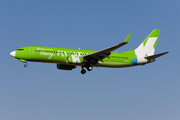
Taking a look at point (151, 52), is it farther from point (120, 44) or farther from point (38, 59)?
point (38, 59)

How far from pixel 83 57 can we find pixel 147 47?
15280 mm

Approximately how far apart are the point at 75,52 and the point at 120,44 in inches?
404

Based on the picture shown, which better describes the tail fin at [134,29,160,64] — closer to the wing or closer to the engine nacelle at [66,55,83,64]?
the wing

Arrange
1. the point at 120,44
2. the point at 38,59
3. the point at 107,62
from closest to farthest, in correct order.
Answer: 1. the point at 120,44
2. the point at 38,59
3. the point at 107,62

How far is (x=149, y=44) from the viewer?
5697 cm

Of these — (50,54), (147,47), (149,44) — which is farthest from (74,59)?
(149,44)

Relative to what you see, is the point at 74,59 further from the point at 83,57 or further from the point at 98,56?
the point at 98,56

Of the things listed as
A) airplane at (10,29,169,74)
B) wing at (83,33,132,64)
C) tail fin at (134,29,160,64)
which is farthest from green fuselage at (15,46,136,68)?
tail fin at (134,29,160,64)

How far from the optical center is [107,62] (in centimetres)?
5094

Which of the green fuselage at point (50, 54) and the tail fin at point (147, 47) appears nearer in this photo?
the green fuselage at point (50, 54)

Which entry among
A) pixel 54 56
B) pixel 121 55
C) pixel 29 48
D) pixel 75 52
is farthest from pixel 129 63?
pixel 29 48

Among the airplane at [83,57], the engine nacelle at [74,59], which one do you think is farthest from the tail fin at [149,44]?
the engine nacelle at [74,59]

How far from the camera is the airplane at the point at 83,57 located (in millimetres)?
46969

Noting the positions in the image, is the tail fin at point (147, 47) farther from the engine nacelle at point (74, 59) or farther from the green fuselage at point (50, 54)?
the engine nacelle at point (74, 59)
